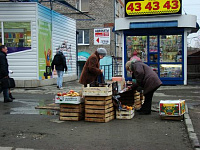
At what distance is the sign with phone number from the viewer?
1631 cm

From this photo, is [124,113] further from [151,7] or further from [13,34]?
[151,7]

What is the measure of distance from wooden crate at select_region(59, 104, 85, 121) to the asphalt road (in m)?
0.15

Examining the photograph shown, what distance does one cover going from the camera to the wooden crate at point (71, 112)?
7.75 metres

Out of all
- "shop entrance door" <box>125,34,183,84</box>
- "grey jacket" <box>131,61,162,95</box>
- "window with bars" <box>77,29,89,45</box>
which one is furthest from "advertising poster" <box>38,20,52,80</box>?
"window with bars" <box>77,29,89,45</box>

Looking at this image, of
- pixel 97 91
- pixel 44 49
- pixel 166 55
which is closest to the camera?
pixel 97 91

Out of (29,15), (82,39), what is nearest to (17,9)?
(29,15)

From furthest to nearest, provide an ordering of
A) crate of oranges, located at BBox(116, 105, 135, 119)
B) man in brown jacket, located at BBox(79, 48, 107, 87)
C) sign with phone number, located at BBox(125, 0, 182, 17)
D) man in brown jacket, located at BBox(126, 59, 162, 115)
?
sign with phone number, located at BBox(125, 0, 182, 17)
man in brown jacket, located at BBox(79, 48, 107, 87)
man in brown jacket, located at BBox(126, 59, 162, 115)
crate of oranges, located at BBox(116, 105, 135, 119)

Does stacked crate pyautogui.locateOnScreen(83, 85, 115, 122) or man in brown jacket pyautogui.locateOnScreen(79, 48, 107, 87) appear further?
man in brown jacket pyautogui.locateOnScreen(79, 48, 107, 87)

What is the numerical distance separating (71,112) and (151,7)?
34.1 ft

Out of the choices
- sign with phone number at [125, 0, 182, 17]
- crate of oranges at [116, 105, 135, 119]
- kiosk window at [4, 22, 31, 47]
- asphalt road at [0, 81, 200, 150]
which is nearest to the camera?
asphalt road at [0, 81, 200, 150]

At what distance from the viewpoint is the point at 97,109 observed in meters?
7.58

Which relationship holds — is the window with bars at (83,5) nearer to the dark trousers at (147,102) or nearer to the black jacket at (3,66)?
the black jacket at (3,66)

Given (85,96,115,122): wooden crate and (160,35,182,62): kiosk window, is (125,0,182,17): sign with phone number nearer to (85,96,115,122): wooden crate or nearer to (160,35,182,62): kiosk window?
(160,35,182,62): kiosk window

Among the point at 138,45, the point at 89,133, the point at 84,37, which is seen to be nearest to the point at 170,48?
the point at 138,45
